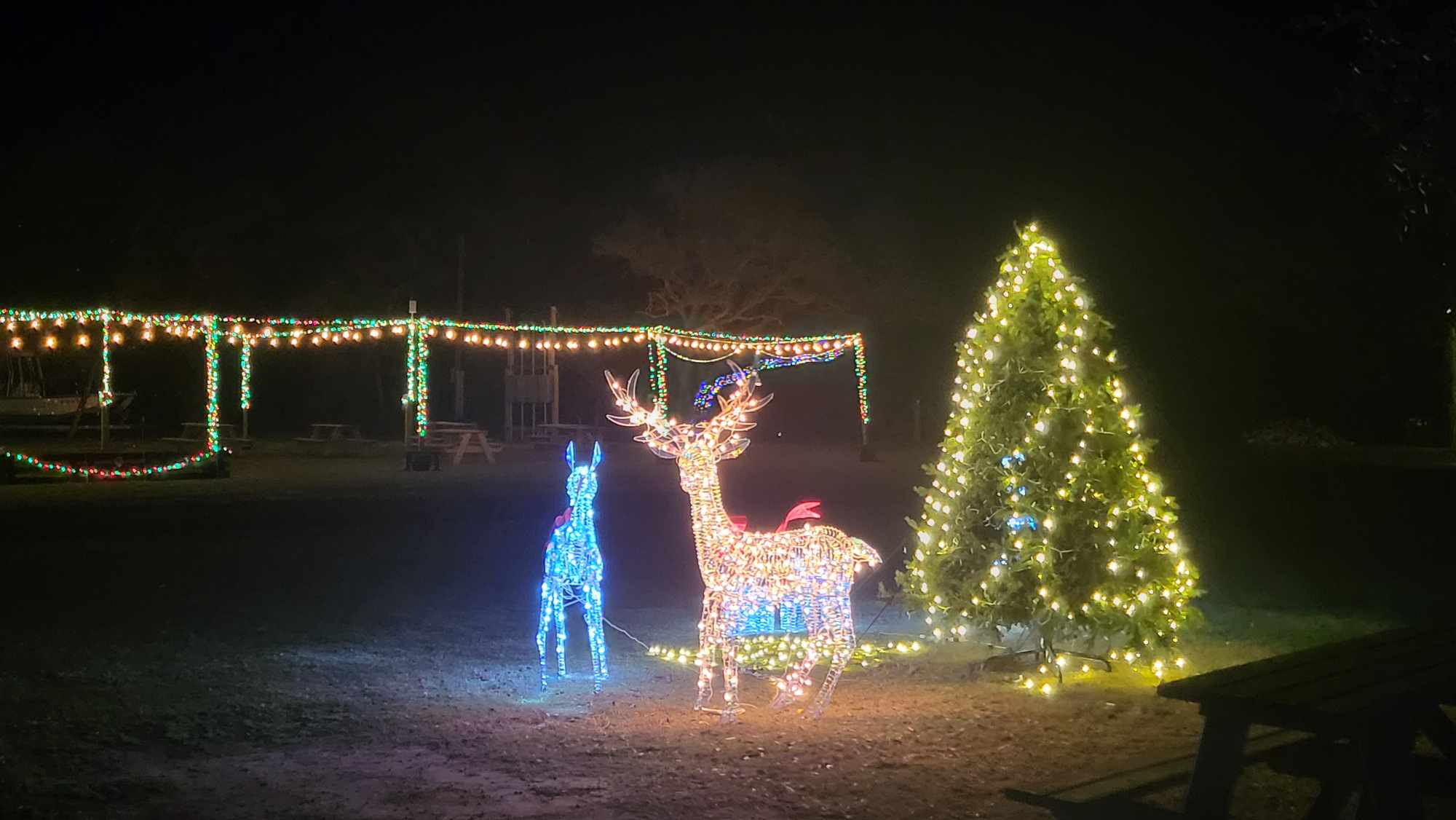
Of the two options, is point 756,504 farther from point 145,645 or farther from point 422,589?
point 145,645

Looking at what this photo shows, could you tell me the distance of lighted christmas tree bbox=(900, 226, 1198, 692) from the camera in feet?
24.7

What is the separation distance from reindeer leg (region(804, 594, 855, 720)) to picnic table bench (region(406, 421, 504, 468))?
18.8m

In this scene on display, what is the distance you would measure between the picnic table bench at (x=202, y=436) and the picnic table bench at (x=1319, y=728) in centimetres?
2819

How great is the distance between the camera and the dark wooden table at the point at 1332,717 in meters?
4.39

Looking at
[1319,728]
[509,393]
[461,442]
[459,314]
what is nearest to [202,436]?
[459,314]

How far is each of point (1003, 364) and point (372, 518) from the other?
9818 millimetres

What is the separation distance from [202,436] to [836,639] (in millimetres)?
30637

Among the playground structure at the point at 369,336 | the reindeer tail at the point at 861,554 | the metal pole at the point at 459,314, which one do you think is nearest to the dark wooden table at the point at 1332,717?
the reindeer tail at the point at 861,554

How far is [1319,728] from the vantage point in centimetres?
436

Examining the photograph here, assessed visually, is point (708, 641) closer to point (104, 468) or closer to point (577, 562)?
point (577, 562)

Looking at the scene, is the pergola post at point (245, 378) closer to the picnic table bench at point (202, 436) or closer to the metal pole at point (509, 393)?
the picnic table bench at point (202, 436)

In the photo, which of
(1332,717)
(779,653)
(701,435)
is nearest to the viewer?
(1332,717)

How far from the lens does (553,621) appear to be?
30.0 feet

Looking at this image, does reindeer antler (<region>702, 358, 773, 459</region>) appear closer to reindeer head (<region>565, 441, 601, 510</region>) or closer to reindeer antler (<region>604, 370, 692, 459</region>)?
reindeer antler (<region>604, 370, 692, 459</region>)
